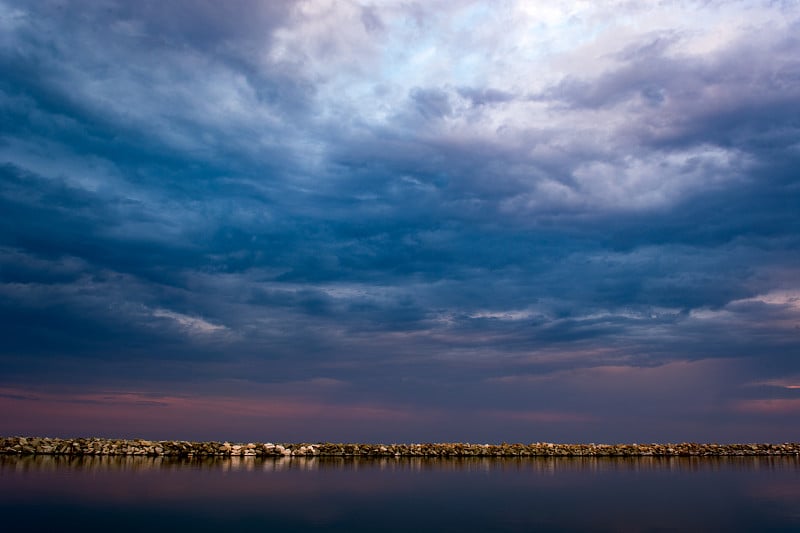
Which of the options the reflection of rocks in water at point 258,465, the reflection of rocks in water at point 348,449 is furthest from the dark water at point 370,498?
the reflection of rocks in water at point 348,449

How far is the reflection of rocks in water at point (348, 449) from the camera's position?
46688mm

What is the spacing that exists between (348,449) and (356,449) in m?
0.77

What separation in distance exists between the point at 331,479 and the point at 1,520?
17698 mm

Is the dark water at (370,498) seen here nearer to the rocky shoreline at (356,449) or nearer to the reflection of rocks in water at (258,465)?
the reflection of rocks in water at (258,465)

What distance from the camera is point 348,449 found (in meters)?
56.0

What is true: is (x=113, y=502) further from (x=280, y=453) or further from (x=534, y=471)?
(x=280, y=453)

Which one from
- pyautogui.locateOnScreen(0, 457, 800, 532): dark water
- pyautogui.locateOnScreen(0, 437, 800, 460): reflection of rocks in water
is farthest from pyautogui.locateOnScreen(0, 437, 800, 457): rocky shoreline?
pyautogui.locateOnScreen(0, 457, 800, 532): dark water

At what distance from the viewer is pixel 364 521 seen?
2017 centimetres

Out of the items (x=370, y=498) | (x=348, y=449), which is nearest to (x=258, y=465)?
(x=348, y=449)

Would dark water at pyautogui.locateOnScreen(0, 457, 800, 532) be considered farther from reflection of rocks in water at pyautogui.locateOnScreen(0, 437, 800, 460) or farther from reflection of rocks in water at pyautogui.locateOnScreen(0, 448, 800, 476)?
reflection of rocks in water at pyautogui.locateOnScreen(0, 437, 800, 460)

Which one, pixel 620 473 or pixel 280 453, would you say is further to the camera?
pixel 280 453

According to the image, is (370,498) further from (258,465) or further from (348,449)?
(348,449)

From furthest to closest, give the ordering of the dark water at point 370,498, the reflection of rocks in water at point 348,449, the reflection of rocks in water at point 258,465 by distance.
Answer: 1. the reflection of rocks in water at point 348,449
2. the reflection of rocks in water at point 258,465
3. the dark water at point 370,498

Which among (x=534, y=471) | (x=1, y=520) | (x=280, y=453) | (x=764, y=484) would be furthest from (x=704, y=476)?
(x=1, y=520)
